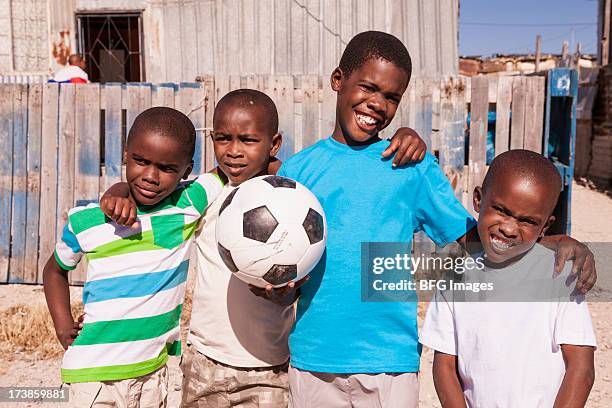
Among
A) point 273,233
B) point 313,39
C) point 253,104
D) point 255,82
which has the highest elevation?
point 313,39

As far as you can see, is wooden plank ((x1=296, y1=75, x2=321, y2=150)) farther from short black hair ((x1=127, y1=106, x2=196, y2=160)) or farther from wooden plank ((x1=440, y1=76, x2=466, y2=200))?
short black hair ((x1=127, y1=106, x2=196, y2=160))

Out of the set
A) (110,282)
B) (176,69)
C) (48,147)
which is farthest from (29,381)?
(176,69)

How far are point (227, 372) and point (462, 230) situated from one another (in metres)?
1.14

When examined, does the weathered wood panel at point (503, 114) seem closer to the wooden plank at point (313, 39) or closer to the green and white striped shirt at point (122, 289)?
the wooden plank at point (313, 39)

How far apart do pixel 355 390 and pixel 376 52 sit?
1.29 metres

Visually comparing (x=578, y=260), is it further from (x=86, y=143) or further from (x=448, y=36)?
(x=448, y=36)

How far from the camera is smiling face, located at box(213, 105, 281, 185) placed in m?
2.51

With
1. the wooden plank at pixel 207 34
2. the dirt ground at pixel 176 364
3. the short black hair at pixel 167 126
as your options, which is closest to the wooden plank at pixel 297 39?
the wooden plank at pixel 207 34

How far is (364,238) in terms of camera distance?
219 centimetres

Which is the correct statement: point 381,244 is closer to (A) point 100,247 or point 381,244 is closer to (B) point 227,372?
(B) point 227,372

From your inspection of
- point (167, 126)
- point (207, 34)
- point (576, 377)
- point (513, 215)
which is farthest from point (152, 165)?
point (207, 34)

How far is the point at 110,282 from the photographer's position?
7.70 ft

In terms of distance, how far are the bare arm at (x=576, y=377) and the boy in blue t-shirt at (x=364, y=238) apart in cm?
38

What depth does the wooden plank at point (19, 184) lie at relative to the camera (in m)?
5.90
